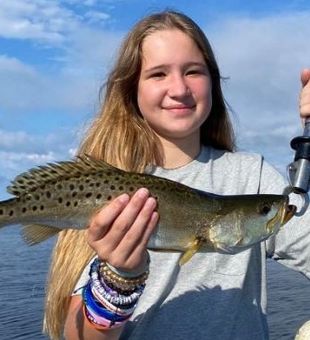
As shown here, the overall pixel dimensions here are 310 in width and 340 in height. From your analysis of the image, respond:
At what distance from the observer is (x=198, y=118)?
4684 millimetres

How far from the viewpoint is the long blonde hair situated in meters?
4.72

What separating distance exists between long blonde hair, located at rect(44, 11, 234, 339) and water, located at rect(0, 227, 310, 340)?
19.7 feet

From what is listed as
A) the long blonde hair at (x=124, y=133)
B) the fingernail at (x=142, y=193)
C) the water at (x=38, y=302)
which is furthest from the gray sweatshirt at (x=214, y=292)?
the water at (x=38, y=302)

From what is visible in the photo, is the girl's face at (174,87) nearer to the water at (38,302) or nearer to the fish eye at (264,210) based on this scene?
the fish eye at (264,210)

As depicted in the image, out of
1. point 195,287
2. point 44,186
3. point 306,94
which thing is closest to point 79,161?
point 44,186

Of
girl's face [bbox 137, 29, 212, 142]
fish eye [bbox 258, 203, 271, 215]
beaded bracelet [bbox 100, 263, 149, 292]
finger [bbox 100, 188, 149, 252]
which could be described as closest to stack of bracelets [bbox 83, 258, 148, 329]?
beaded bracelet [bbox 100, 263, 149, 292]

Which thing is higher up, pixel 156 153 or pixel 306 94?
pixel 306 94

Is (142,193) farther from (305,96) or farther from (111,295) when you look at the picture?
(305,96)

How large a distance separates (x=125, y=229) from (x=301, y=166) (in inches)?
48.7

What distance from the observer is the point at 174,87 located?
4.58 meters

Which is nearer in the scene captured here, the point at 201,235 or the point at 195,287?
the point at 201,235

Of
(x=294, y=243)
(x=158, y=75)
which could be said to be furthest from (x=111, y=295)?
(x=158, y=75)

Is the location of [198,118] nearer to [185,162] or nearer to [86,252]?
[185,162]

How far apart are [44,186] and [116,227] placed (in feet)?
1.70
